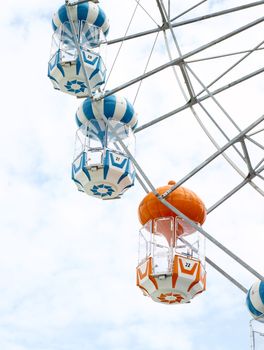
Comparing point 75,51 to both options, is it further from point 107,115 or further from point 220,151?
point 220,151

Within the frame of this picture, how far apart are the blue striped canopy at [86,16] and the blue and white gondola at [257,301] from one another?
800 cm

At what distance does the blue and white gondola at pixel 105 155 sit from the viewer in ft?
57.3

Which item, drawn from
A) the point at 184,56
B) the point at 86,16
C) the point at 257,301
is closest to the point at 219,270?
the point at 257,301

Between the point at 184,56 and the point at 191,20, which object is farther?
the point at 191,20

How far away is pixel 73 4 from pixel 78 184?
4018 mm

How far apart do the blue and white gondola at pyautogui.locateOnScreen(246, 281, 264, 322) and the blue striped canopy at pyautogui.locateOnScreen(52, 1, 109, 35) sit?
26.3ft

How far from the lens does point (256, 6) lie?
1536cm

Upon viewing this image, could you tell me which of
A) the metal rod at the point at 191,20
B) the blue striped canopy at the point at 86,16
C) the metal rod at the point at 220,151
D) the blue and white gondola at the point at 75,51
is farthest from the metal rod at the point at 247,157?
the blue striped canopy at the point at 86,16

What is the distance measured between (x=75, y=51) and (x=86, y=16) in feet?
3.91

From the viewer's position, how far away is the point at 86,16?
2036 centimetres

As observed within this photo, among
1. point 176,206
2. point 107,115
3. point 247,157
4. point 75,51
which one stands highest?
point 75,51

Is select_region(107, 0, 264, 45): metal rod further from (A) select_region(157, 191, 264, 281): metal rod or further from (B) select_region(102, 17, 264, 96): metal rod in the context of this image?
(A) select_region(157, 191, 264, 281): metal rod

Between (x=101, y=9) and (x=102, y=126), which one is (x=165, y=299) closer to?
(x=102, y=126)

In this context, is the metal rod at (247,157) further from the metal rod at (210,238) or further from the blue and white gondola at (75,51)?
the blue and white gondola at (75,51)
